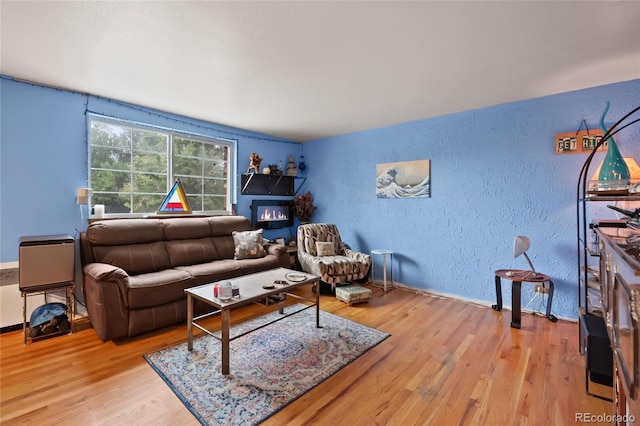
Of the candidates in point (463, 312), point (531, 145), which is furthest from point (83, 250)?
point (531, 145)

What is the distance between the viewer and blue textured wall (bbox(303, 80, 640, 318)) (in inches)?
116

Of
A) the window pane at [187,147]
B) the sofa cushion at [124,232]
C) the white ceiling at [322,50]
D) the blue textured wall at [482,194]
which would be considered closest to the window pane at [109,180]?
the sofa cushion at [124,232]

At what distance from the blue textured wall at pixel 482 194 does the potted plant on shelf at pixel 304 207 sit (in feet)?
2.45

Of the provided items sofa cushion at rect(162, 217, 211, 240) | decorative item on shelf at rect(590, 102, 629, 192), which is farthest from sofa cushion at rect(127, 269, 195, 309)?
decorative item on shelf at rect(590, 102, 629, 192)

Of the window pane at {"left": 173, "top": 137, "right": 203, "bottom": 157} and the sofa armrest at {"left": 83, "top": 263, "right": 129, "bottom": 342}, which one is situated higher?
the window pane at {"left": 173, "top": 137, "right": 203, "bottom": 157}

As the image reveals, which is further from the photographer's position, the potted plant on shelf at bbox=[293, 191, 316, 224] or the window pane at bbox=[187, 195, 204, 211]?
the potted plant on shelf at bbox=[293, 191, 316, 224]

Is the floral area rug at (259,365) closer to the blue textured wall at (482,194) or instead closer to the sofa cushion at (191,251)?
the sofa cushion at (191,251)

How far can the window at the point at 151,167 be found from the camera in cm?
331

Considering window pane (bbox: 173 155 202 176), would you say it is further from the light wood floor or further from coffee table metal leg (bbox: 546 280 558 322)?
coffee table metal leg (bbox: 546 280 558 322)

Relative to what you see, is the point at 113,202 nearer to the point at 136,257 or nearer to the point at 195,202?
the point at 136,257

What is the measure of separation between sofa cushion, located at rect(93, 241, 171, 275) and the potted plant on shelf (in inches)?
91.9

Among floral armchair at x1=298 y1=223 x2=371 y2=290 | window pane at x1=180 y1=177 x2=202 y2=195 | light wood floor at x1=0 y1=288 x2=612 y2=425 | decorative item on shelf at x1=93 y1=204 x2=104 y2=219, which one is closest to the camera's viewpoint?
light wood floor at x1=0 y1=288 x2=612 y2=425

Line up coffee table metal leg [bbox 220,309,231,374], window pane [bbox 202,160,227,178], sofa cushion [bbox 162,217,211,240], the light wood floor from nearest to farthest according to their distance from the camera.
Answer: the light wood floor
coffee table metal leg [bbox 220,309,231,374]
sofa cushion [bbox 162,217,211,240]
window pane [bbox 202,160,227,178]

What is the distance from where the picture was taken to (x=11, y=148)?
106 inches
